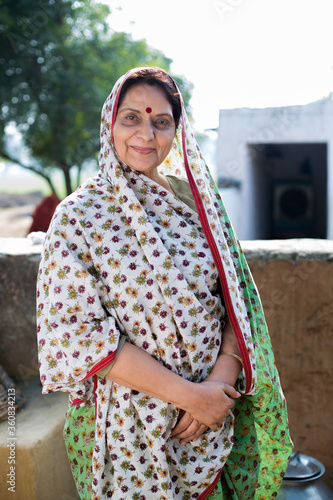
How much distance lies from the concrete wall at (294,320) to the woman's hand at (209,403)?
93 cm

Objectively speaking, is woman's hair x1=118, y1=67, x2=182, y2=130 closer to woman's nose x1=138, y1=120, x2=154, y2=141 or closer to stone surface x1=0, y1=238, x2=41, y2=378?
woman's nose x1=138, y1=120, x2=154, y2=141

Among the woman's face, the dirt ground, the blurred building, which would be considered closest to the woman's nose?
the woman's face

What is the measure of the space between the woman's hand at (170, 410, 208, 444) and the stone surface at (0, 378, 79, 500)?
767 millimetres

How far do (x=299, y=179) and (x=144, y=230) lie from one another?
12684 millimetres

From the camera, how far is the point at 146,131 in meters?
1.56

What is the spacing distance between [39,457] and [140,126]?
4.48ft

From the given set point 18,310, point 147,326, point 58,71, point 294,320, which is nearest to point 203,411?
point 147,326

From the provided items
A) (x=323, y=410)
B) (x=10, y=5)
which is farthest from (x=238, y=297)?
(x=10, y=5)

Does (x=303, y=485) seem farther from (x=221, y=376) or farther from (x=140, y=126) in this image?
(x=140, y=126)

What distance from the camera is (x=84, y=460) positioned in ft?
5.32

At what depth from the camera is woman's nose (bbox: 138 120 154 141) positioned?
155cm

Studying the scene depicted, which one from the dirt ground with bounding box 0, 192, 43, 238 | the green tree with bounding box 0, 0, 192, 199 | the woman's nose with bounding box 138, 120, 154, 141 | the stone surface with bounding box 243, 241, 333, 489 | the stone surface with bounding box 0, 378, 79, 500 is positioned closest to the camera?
the woman's nose with bounding box 138, 120, 154, 141

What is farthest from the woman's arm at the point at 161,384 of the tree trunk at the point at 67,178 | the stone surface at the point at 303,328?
the tree trunk at the point at 67,178

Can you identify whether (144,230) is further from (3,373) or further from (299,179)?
(299,179)
